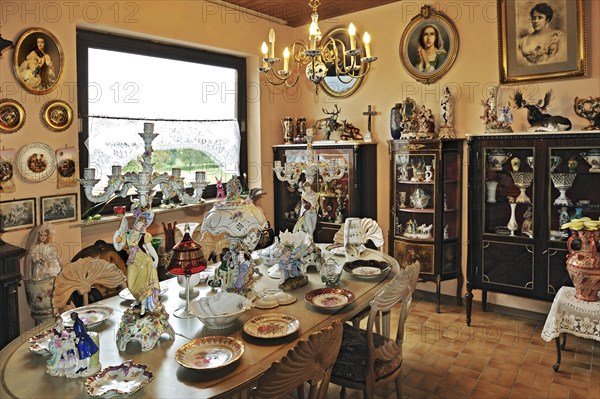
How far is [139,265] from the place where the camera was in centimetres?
190

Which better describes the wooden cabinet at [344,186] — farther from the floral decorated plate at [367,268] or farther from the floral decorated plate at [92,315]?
the floral decorated plate at [92,315]

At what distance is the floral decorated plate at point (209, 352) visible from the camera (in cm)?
166

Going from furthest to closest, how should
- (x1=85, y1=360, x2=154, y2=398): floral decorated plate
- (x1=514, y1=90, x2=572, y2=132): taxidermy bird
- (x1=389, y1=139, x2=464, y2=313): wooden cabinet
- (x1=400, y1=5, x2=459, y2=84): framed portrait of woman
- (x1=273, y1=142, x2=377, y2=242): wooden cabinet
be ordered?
(x1=273, y1=142, x2=377, y2=242): wooden cabinet, (x1=400, y1=5, x2=459, y2=84): framed portrait of woman, (x1=389, y1=139, x2=464, y2=313): wooden cabinet, (x1=514, y1=90, x2=572, y2=132): taxidermy bird, (x1=85, y1=360, x2=154, y2=398): floral decorated plate

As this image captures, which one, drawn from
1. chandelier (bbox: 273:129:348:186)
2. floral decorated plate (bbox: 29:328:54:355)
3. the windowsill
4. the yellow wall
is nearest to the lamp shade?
floral decorated plate (bbox: 29:328:54:355)

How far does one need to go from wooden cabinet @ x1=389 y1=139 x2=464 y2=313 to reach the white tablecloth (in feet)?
3.87

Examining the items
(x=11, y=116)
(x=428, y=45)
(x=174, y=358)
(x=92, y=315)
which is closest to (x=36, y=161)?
(x=11, y=116)

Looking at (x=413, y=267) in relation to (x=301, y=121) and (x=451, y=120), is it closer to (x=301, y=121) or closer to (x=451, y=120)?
(x=451, y=120)

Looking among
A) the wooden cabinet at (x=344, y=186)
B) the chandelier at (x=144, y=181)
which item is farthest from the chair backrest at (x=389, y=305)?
the wooden cabinet at (x=344, y=186)

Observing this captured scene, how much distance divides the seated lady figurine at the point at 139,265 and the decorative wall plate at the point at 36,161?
68.8 inches

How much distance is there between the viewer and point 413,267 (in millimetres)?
2418

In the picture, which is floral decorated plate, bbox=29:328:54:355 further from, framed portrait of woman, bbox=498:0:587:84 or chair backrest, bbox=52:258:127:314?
framed portrait of woman, bbox=498:0:587:84

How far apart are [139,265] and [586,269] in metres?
2.91

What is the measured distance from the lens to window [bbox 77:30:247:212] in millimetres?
3725

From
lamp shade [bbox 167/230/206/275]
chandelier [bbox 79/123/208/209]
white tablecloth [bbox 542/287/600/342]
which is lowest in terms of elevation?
white tablecloth [bbox 542/287/600/342]
